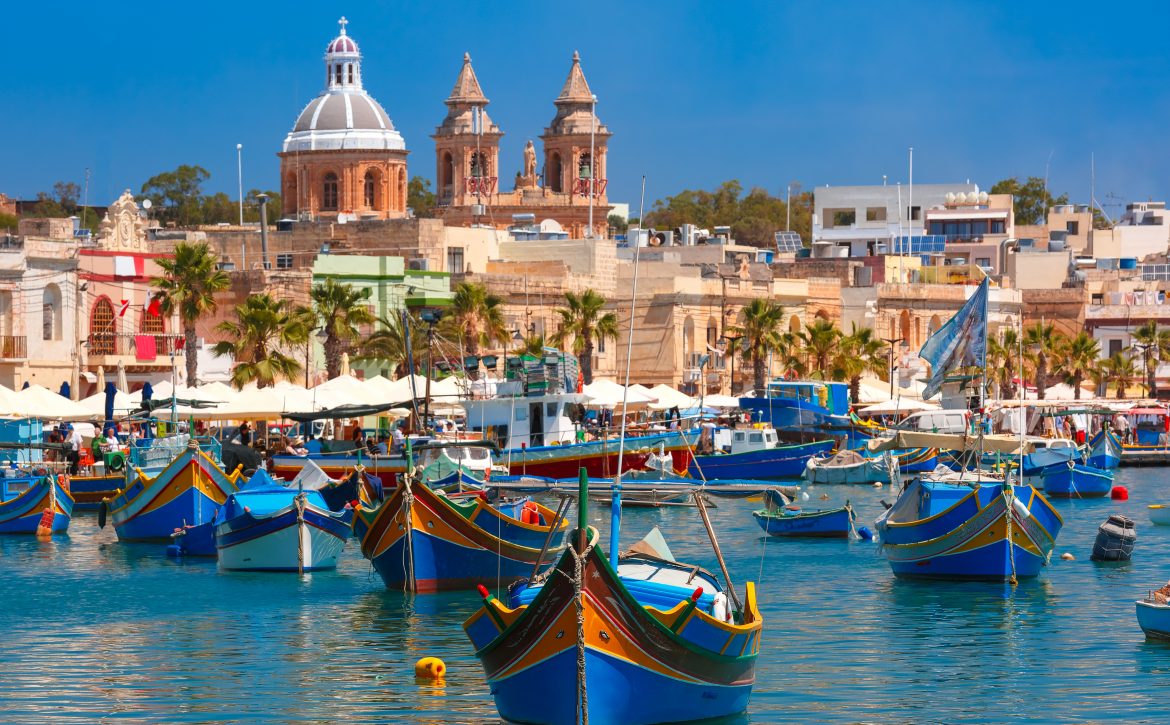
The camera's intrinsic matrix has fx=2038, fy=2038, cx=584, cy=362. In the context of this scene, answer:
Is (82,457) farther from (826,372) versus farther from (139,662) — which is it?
(826,372)

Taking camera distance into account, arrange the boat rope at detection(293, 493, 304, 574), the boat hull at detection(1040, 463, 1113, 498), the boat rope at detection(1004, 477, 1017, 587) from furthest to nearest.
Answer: the boat hull at detection(1040, 463, 1113, 498) < the boat rope at detection(293, 493, 304, 574) < the boat rope at detection(1004, 477, 1017, 587)

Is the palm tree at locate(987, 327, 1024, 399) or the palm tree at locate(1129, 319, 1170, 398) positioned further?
the palm tree at locate(1129, 319, 1170, 398)

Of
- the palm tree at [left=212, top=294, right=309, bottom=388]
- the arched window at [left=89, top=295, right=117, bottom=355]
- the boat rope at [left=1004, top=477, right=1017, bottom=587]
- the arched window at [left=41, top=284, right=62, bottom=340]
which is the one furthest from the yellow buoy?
the arched window at [left=89, top=295, right=117, bottom=355]

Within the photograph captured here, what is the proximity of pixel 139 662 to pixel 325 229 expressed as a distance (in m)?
55.4

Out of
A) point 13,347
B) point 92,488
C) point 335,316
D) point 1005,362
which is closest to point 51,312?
point 13,347

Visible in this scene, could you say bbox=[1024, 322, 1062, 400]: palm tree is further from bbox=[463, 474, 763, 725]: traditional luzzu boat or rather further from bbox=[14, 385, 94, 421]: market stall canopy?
bbox=[463, 474, 763, 725]: traditional luzzu boat

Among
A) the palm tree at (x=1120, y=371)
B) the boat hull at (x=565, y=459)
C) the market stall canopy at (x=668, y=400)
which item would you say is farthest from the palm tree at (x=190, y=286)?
the palm tree at (x=1120, y=371)

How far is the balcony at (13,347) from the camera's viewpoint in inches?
2340

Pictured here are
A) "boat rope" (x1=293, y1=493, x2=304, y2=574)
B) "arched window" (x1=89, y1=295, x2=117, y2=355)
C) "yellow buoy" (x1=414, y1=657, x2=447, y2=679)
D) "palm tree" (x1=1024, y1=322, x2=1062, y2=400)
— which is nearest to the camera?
"yellow buoy" (x1=414, y1=657, x2=447, y2=679)

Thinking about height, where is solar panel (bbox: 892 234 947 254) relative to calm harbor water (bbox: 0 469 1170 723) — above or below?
above

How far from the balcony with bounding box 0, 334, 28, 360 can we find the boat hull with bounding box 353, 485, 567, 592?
30746mm

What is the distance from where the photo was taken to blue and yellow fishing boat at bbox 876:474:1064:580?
107 feet

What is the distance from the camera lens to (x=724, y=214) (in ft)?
544

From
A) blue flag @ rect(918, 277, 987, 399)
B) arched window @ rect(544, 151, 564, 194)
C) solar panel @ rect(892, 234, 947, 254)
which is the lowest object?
blue flag @ rect(918, 277, 987, 399)
